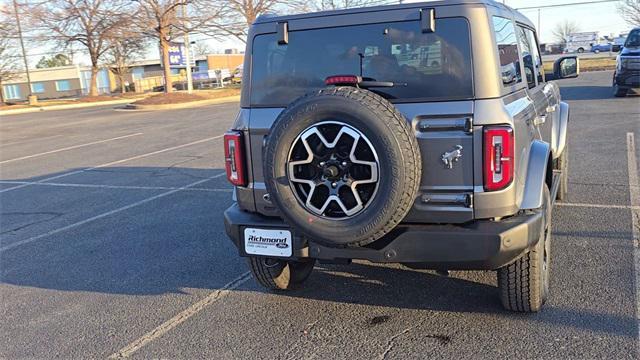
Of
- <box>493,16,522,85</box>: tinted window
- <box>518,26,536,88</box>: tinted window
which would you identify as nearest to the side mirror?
<box>518,26,536,88</box>: tinted window

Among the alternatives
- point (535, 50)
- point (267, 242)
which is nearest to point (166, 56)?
point (535, 50)

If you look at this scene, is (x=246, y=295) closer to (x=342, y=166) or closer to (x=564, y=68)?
(x=342, y=166)

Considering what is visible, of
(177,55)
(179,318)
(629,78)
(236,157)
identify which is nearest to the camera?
(236,157)

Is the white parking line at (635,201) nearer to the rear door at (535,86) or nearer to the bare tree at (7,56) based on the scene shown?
the rear door at (535,86)

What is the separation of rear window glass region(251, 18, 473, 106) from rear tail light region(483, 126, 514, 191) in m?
0.28

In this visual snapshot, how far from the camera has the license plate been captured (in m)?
3.66

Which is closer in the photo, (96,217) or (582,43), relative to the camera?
(96,217)

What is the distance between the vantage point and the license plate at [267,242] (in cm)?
366

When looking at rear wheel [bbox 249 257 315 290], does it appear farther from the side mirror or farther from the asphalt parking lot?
the side mirror

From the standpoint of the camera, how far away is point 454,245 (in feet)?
10.9

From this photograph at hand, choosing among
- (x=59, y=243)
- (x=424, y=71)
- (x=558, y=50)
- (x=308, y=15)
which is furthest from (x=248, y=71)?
(x=558, y=50)

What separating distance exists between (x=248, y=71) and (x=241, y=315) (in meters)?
1.69

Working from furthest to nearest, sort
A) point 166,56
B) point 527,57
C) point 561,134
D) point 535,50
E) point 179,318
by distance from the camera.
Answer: point 166,56 → point 561,134 → point 535,50 → point 527,57 → point 179,318

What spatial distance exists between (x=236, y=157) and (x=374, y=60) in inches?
43.9
